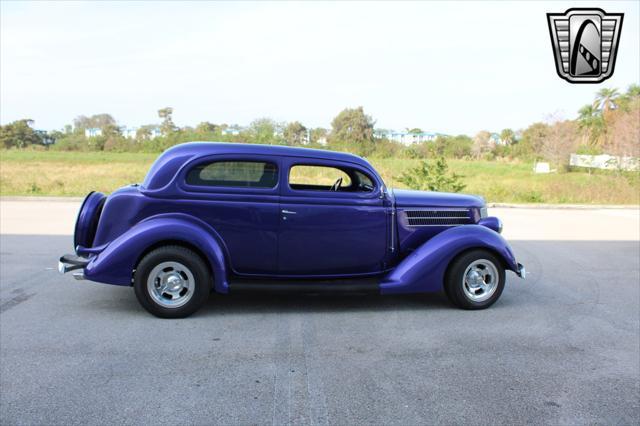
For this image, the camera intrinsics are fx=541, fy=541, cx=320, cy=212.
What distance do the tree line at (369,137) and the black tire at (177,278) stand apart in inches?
424

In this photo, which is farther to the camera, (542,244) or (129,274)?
(542,244)

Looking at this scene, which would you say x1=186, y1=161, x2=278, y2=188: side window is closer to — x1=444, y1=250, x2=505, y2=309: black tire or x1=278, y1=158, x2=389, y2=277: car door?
x1=278, y1=158, x2=389, y2=277: car door

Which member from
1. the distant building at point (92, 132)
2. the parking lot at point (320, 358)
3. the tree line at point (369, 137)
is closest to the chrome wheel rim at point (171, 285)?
the parking lot at point (320, 358)

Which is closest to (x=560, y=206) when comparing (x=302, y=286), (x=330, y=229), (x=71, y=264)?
(x=330, y=229)

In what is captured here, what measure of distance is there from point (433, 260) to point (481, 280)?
2.18 ft

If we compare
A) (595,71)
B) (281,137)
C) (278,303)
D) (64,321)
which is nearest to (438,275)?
(278,303)

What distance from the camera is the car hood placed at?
607 cm

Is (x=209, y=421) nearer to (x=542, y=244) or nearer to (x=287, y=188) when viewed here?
(x=287, y=188)

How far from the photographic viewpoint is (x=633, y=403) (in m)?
3.74

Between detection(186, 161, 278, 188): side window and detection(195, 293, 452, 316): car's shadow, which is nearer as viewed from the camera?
detection(186, 161, 278, 188): side window

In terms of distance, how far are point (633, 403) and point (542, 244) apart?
701cm

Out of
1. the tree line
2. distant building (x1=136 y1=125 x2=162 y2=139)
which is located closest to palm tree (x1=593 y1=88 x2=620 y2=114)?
the tree line

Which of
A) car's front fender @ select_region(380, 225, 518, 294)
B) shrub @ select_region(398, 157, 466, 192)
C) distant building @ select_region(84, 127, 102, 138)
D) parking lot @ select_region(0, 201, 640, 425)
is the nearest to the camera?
parking lot @ select_region(0, 201, 640, 425)

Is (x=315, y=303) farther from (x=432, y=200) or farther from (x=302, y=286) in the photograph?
(x=432, y=200)
